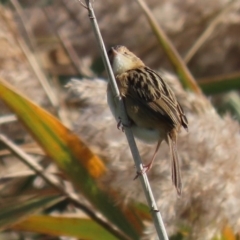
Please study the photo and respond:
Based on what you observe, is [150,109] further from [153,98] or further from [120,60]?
[120,60]

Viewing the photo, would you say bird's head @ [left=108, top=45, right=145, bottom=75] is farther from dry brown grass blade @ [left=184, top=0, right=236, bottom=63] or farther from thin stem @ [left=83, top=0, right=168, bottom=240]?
dry brown grass blade @ [left=184, top=0, right=236, bottom=63]

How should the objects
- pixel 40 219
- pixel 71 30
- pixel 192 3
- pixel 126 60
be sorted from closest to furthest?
pixel 126 60 < pixel 40 219 < pixel 192 3 < pixel 71 30

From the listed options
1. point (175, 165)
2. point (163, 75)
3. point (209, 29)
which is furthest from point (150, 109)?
point (209, 29)

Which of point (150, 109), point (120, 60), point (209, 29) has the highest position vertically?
point (209, 29)

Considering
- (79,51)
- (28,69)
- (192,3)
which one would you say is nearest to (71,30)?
(79,51)

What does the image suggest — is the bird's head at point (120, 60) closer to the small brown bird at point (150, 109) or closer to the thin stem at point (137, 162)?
the small brown bird at point (150, 109)

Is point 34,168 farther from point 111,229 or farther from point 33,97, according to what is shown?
point 33,97
